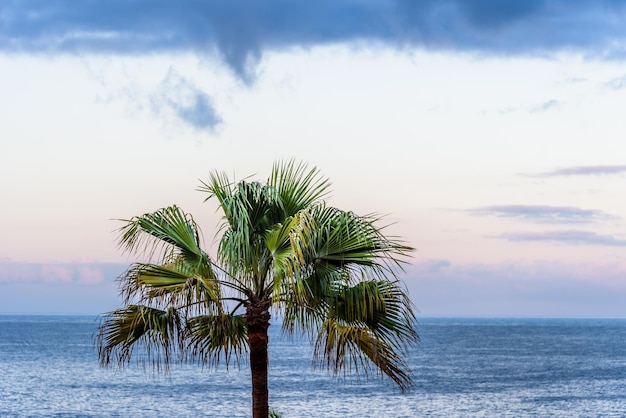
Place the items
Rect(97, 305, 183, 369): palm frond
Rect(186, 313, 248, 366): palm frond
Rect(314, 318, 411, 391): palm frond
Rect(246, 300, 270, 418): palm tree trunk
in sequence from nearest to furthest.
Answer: Rect(314, 318, 411, 391): palm frond < Rect(97, 305, 183, 369): palm frond < Rect(246, 300, 270, 418): palm tree trunk < Rect(186, 313, 248, 366): palm frond

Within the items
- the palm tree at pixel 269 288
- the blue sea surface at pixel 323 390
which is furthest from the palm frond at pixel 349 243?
the blue sea surface at pixel 323 390

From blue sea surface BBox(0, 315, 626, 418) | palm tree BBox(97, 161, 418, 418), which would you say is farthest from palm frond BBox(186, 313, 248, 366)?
blue sea surface BBox(0, 315, 626, 418)

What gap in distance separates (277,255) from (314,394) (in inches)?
2533

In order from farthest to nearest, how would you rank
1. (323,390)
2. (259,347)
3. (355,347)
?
1. (323,390)
2. (259,347)
3. (355,347)

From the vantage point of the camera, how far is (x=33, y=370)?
353 feet

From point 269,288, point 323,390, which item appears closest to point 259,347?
point 269,288

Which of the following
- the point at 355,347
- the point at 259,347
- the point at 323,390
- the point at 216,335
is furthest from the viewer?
the point at 323,390

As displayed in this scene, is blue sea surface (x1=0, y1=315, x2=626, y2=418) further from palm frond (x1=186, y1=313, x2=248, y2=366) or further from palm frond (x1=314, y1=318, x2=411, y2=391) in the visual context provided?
palm frond (x1=314, y1=318, x2=411, y2=391)

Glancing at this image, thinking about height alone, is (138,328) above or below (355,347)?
above

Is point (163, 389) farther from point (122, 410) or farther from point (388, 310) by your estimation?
point (388, 310)

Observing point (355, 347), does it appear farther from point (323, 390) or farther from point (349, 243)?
point (323, 390)

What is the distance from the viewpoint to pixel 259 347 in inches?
560

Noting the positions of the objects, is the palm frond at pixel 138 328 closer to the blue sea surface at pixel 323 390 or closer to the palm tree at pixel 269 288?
the palm tree at pixel 269 288

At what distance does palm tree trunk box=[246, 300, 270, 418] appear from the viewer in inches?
558
